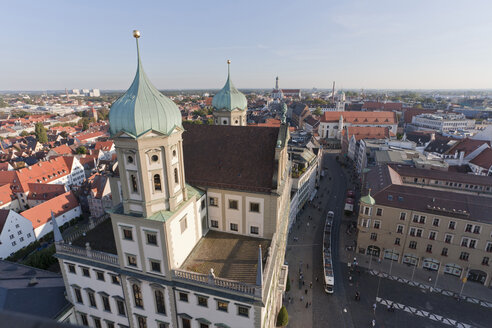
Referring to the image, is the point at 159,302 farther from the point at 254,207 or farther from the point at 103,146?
the point at 103,146

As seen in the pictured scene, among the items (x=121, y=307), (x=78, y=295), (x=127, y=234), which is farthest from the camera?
(x=78, y=295)

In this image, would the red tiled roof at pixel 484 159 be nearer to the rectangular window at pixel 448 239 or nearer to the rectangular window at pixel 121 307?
the rectangular window at pixel 448 239

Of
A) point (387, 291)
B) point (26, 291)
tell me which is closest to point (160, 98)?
point (26, 291)

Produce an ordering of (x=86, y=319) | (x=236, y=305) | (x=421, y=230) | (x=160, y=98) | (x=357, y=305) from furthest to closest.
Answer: (x=421, y=230), (x=357, y=305), (x=86, y=319), (x=236, y=305), (x=160, y=98)

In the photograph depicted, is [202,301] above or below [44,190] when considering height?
above

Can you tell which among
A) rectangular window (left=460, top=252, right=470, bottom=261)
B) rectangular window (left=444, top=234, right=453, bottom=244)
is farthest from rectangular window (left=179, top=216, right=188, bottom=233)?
rectangular window (left=460, top=252, right=470, bottom=261)

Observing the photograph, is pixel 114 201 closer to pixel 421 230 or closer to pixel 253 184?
pixel 253 184

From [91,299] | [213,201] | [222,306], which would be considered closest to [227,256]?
[222,306]
